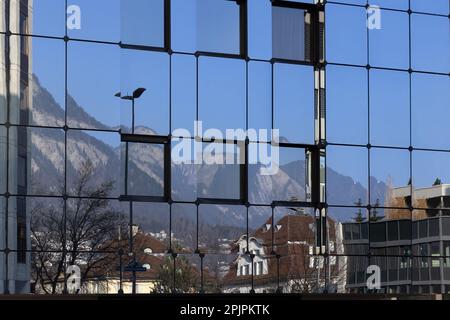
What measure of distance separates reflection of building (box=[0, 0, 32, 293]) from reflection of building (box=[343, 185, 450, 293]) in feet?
10.6

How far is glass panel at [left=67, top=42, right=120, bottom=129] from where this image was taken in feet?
31.3

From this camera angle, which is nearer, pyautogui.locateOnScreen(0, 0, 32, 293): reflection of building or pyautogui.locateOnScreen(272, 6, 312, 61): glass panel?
pyautogui.locateOnScreen(0, 0, 32, 293): reflection of building

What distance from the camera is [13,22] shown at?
9.32 meters

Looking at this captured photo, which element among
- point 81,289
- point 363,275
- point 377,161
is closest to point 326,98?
point 377,161

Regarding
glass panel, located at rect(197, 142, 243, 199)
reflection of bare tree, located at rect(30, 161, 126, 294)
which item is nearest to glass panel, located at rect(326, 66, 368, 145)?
glass panel, located at rect(197, 142, 243, 199)

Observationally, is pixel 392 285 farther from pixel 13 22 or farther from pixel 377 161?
pixel 13 22

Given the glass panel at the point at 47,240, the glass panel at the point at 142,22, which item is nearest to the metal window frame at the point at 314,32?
Result: the glass panel at the point at 142,22

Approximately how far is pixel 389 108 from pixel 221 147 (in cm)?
192

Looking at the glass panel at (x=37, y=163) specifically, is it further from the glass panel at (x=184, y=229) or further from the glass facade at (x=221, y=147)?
the glass panel at (x=184, y=229)

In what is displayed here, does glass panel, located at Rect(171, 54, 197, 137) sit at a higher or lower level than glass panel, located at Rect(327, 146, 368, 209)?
higher

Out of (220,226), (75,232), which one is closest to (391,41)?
(220,226)

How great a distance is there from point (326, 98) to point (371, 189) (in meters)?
1.03

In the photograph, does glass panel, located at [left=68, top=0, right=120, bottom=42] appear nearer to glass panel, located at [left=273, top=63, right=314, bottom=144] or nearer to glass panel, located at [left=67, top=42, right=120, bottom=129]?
glass panel, located at [left=67, top=42, right=120, bottom=129]
